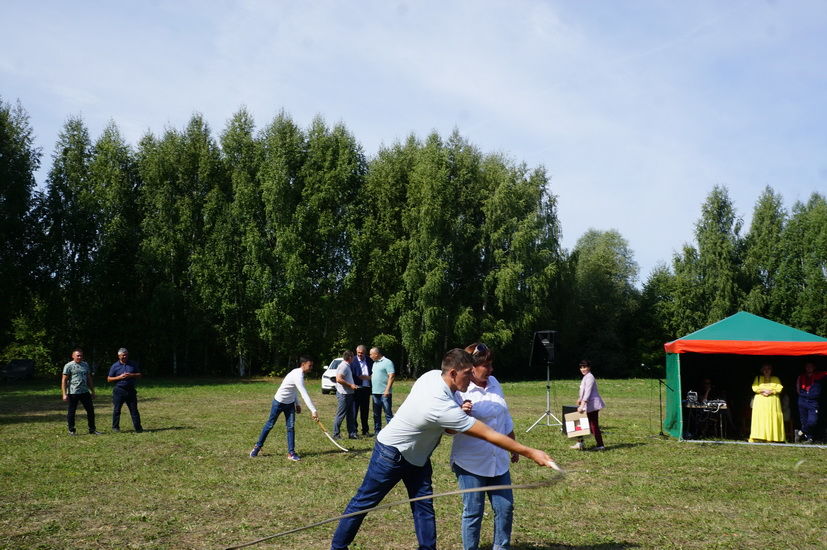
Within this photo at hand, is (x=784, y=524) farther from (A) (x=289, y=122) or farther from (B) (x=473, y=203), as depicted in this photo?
(A) (x=289, y=122)

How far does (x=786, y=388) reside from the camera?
1714 centimetres

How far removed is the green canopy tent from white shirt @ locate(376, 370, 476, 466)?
1120 centimetres

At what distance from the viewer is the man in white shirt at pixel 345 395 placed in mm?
14430

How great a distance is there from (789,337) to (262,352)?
3363 cm

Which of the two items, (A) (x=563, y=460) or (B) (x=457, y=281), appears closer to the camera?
(A) (x=563, y=460)

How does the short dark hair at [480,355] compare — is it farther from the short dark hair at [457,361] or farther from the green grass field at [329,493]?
the green grass field at [329,493]

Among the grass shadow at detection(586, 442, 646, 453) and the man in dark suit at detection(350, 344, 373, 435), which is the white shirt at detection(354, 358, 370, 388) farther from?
the grass shadow at detection(586, 442, 646, 453)

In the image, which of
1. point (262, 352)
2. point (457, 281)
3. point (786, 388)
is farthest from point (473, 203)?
point (786, 388)

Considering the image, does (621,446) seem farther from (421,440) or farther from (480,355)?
(421,440)

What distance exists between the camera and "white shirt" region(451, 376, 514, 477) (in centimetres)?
575

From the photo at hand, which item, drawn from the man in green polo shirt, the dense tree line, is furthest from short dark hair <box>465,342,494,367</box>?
the dense tree line

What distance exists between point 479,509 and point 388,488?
760 millimetres

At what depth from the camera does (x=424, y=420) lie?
5.34 m

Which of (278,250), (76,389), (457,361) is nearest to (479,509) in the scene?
(457,361)
